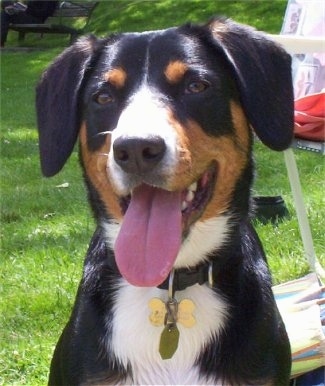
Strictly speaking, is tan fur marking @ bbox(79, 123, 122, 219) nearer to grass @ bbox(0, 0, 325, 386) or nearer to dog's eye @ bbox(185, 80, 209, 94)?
dog's eye @ bbox(185, 80, 209, 94)

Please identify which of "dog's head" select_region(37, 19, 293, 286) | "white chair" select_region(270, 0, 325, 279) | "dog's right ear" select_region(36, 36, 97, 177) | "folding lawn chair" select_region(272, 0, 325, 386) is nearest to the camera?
"dog's head" select_region(37, 19, 293, 286)

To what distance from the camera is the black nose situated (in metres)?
2.46

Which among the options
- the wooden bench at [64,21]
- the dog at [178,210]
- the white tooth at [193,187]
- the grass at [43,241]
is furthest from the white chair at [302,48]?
the wooden bench at [64,21]

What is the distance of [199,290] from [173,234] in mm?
340

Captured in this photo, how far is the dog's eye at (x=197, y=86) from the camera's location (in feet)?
9.30

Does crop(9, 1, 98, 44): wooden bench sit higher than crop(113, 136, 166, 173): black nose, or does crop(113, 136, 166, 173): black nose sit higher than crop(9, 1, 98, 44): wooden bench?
crop(113, 136, 166, 173): black nose

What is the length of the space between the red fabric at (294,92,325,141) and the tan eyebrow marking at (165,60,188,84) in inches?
54.2

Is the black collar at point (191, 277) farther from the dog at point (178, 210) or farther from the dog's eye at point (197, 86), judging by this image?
the dog's eye at point (197, 86)

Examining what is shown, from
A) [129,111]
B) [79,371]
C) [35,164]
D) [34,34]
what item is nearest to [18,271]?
[79,371]

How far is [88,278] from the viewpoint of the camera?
3045 mm

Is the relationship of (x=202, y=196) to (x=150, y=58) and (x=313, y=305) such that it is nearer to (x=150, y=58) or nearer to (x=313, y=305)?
(x=150, y=58)

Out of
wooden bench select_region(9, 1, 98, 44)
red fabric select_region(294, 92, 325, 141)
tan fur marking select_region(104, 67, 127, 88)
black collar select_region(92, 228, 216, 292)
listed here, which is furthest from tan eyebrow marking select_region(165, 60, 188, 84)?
wooden bench select_region(9, 1, 98, 44)

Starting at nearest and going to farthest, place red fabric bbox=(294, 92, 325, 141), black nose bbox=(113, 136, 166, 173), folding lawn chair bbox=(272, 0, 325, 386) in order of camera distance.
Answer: black nose bbox=(113, 136, 166, 173) → folding lawn chair bbox=(272, 0, 325, 386) → red fabric bbox=(294, 92, 325, 141)

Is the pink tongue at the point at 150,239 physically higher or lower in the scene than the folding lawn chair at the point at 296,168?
higher
